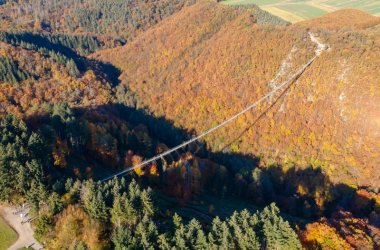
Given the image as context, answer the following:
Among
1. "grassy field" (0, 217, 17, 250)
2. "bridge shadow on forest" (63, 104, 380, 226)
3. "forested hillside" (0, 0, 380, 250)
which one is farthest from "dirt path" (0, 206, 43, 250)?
"bridge shadow on forest" (63, 104, 380, 226)

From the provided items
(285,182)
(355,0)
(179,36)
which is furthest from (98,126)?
(355,0)

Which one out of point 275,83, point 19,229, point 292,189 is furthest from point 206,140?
point 19,229

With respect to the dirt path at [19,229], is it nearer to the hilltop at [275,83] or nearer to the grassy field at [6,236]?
the grassy field at [6,236]

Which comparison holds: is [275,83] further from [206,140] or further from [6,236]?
[6,236]

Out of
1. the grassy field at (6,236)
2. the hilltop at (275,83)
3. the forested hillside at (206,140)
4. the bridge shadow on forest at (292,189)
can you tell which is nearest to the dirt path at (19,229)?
the grassy field at (6,236)

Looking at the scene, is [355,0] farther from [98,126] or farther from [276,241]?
[276,241]

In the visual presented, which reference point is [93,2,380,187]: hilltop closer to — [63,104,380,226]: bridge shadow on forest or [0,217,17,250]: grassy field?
[63,104,380,226]: bridge shadow on forest
